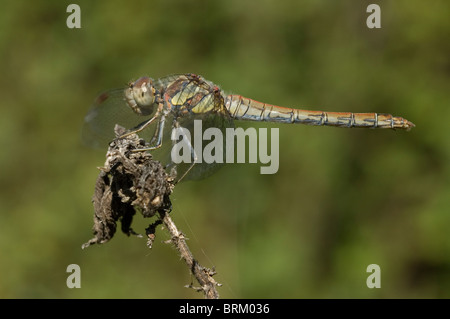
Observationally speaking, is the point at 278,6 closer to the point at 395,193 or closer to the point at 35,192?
Result: the point at 395,193

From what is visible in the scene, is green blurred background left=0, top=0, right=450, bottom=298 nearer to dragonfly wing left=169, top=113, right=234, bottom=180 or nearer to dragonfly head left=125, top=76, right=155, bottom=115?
dragonfly wing left=169, top=113, right=234, bottom=180

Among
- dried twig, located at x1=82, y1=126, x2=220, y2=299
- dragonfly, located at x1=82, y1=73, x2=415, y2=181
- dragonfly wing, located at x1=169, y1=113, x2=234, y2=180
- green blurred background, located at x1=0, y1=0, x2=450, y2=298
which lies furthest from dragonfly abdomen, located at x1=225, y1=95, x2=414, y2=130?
dried twig, located at x1=82, y1=126, x2=220, y2=299

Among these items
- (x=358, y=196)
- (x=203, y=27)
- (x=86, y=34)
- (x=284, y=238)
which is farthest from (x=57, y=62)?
(x=358, y=196)

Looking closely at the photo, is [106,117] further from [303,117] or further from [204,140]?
[303,117]

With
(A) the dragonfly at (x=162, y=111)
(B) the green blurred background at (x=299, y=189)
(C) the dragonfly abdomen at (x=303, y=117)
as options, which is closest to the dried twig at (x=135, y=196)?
(A) the dragonfly at (x=162, y=111)

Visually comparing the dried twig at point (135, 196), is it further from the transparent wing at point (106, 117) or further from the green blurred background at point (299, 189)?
the green blurred background at point (299, 189)

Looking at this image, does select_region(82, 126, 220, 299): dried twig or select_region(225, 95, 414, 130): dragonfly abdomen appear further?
select_region(225, 95, 414, 130): dragonfly abdomen
